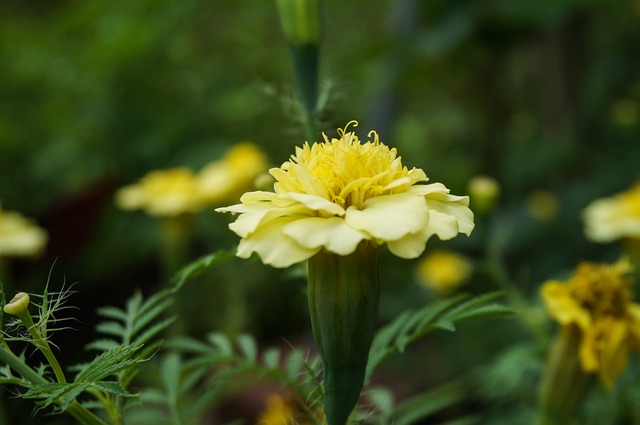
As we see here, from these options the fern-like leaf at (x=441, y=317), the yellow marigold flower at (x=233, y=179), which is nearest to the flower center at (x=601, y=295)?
the fern-like leaf at (x=441, y=317)

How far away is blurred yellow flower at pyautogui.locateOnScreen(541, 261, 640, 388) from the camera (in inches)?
25.1

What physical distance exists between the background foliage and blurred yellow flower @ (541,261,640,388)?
2.16 feet

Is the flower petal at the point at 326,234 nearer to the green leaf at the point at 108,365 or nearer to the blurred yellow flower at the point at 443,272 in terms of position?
the green leaf at the point at 108,365

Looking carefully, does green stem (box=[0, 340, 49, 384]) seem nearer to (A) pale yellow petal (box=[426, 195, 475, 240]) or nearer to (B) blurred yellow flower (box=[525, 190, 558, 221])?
(A) pale yellow petal (box=[426, 195, 475, 240])

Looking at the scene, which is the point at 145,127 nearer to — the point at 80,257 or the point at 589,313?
the point at 80,257

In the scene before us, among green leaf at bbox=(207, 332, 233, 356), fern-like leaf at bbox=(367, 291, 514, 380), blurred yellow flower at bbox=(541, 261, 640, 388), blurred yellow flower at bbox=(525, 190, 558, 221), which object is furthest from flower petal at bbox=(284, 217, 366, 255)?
blurred yellow flower at bbox=(525, 190, 558, 221)

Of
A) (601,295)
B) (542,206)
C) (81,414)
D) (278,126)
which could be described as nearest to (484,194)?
(601,295)

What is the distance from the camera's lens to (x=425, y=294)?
1606mm

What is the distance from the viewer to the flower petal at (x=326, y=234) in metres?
0.37

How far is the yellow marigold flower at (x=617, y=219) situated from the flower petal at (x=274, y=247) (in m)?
0.72

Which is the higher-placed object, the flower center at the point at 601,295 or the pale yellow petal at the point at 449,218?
the pale yellow petal at the point at 449,218

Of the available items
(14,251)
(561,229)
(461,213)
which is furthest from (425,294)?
(461,213)

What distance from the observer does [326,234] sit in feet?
1.24

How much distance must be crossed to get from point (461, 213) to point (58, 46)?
6.70 feet
